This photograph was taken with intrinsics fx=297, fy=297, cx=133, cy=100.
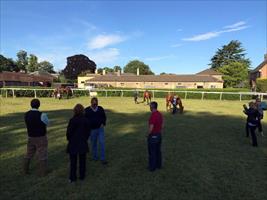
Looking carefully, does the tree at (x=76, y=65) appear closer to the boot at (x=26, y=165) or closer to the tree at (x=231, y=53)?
the tree at (x=231, y=53)

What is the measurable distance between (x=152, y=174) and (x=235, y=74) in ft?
273

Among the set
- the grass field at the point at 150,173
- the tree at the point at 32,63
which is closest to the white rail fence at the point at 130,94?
the grass field at the point at 150,173

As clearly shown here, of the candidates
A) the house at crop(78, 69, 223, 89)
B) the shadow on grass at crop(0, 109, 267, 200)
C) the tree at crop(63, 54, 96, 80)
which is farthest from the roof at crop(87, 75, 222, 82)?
the shadow on grass at crop(0, 109, 267, 200)

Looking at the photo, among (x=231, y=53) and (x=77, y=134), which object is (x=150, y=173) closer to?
(x=77, y=134)

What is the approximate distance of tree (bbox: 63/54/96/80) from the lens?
11081 centimetres

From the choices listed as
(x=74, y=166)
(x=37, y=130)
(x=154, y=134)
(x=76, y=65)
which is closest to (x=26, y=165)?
(x=37, y=130)

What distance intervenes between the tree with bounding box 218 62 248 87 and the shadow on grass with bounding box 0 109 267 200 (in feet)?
250

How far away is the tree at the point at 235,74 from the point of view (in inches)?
3317

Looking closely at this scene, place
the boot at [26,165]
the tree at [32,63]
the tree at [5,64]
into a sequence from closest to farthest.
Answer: the boot at [26,165]
the tree at [5,64]
the tree at [32,63]

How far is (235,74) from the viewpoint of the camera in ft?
279

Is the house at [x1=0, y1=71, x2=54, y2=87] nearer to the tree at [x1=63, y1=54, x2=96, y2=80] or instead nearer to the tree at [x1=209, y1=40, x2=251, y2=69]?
the tree at [x1=63, y1=54, x2=96, y2=80]

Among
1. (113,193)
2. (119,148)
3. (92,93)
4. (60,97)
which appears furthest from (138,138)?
(92,93)

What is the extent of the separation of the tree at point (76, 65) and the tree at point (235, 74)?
51376 millimetres

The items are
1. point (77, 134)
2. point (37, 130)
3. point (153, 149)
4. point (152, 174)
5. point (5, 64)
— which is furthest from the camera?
point (5, 64)
